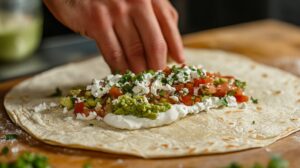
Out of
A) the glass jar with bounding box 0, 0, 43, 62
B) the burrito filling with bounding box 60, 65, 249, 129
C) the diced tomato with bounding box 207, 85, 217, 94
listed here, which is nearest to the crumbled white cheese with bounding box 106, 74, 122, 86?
the burrito filling with bounding box 60, 65, 249, 129

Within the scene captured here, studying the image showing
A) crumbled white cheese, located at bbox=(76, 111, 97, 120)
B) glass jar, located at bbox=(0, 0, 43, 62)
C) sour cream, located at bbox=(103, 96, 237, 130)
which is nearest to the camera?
sour cream, located at bbox=(103, 96, 237, 130)

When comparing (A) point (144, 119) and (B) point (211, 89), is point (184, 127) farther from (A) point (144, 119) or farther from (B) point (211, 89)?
(B) point (211, 89)

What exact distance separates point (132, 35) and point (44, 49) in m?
2.53

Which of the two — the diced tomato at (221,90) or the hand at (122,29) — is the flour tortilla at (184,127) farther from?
the hand at (122,29)

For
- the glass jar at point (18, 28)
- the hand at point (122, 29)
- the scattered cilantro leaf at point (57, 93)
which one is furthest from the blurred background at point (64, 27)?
the hand at point (122, 29)

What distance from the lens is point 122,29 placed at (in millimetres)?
3812

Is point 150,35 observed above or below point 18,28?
above

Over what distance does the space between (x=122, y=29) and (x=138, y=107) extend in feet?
2.58

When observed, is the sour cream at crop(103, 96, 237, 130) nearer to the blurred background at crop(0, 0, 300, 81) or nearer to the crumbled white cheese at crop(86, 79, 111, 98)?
the crumbled white cheese at crop(86, 79, 111, 98)

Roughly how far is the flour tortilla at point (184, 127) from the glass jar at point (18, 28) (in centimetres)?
149

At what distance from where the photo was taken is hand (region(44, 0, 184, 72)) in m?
3.77

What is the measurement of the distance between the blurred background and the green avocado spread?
2.18m

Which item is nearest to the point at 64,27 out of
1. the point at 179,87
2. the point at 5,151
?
the point at 179,87

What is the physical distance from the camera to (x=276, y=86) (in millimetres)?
4027
